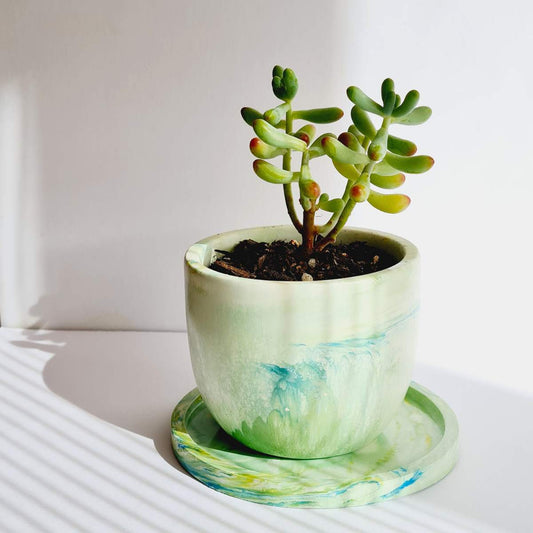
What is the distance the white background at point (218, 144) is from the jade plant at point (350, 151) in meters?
0.28

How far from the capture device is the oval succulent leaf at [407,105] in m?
0.69

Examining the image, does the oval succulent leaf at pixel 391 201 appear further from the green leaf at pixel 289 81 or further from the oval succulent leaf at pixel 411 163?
the green leaf at pixel 289 81

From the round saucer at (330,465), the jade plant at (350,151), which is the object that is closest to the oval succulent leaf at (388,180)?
the jade plant at (350,151)

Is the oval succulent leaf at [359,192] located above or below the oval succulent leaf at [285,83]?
below

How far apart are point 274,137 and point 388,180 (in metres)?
0.13

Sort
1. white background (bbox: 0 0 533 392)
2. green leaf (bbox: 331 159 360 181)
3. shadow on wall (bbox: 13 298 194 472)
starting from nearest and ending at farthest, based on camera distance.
A: 1. green leaf (bbox: 331 159 360 181)
2. shadow on wall (bbox: 13 298 194 472)
3. white background (bbox: 0 0 533 392)

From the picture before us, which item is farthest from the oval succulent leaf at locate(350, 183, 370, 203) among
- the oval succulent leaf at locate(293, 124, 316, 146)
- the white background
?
the white background

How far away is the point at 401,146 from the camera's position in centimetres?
75

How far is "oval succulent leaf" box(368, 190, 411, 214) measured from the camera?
2.41 ft

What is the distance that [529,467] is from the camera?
0.76 metres

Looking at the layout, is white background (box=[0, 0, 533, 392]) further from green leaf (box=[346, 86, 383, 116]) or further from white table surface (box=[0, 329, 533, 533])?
green leaf (box=[346, 86, 383, 116])

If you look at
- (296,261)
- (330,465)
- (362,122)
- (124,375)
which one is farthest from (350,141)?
(124,375)

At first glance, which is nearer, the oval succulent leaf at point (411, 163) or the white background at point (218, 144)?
the oval succulent leaf at point (411, 163)

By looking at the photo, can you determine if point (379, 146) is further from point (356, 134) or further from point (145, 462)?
point (145, 462)
